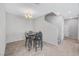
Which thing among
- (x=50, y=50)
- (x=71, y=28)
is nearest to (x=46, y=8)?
(x=71, y=28)

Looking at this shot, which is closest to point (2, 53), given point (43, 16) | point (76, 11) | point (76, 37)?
point (43, 16)

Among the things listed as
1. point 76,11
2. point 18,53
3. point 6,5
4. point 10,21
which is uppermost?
point 6,5

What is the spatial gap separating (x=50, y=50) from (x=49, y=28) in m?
0.39

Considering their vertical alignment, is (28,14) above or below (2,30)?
above

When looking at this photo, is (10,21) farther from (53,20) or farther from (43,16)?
(53,20)

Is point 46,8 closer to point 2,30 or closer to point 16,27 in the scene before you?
point 16,27

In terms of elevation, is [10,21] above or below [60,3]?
below

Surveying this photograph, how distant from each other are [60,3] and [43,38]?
672mm

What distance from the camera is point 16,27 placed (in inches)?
66.3

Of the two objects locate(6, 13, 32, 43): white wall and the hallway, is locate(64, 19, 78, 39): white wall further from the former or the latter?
locate(6, 13, 32, 43): white wall

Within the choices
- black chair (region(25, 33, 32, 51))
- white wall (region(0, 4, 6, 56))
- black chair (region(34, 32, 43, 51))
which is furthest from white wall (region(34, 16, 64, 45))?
white wall (region(0, 4, 6, 56))

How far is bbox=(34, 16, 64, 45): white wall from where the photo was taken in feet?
5.56

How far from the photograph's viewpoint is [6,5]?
1646 millimetres

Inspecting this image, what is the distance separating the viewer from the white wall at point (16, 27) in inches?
65.1
